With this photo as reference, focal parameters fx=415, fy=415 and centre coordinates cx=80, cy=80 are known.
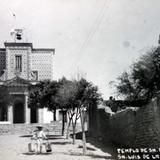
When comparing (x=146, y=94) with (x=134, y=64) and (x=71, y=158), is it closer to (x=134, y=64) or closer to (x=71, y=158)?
(x=134, y=64)

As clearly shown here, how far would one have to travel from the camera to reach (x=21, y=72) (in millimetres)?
60094

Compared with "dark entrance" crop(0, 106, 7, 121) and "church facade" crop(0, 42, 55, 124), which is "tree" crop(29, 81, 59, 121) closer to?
"church facade" crop(0, 42, 55, 124)

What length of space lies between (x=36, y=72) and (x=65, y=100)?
3568cm

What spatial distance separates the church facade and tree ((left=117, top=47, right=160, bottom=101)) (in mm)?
17203

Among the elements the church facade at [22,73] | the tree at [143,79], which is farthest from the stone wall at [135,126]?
the church facade at [22,73]

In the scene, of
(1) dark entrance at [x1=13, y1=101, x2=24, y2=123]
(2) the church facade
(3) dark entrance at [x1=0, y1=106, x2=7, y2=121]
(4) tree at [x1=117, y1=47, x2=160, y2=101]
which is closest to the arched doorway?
(2) the church facade

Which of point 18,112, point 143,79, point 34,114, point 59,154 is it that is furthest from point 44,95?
point 59,154

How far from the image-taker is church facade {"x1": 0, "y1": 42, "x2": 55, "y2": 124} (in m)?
56.2

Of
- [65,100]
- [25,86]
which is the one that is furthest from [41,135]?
[25,86]

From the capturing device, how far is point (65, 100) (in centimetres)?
2681

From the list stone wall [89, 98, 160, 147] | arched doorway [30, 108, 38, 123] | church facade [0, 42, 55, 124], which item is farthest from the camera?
arched doorway [30, 108, 38, 123]

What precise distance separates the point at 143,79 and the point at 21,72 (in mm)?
26742

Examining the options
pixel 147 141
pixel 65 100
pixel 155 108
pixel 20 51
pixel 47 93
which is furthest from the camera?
pixel 20 51

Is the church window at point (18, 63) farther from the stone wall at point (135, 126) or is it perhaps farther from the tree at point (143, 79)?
the stone wall at point (135, 126)
